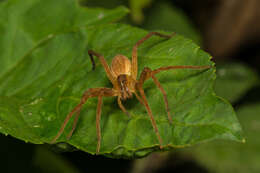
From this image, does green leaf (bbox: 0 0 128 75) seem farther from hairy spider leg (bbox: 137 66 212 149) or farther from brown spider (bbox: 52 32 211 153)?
hairy spider leg (bbox: 137 66 212 149)

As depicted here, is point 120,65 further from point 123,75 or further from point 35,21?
point 35,21

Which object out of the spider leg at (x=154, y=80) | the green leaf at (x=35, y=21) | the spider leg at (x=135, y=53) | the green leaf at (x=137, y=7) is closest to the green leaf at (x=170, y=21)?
the green leaf at (x=137, y=7)

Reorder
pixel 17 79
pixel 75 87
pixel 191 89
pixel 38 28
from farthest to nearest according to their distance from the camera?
pixel 38 28, pixel 17 79, pixel 75 87, pixel 191 89


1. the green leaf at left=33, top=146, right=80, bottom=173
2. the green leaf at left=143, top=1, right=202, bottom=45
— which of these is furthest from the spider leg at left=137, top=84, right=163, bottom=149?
the green leaf at left=143, top=1, right=202, bottom=45

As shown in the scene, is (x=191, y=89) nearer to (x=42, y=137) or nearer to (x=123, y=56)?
(x=123, y=56)

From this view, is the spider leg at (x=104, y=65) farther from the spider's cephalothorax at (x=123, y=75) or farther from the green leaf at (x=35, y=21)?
the green leaf at (x=35, y=21)

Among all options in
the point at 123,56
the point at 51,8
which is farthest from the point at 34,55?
the point at 123,56

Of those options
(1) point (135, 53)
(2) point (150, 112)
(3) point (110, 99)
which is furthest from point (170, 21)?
(2) point (150, 112)
